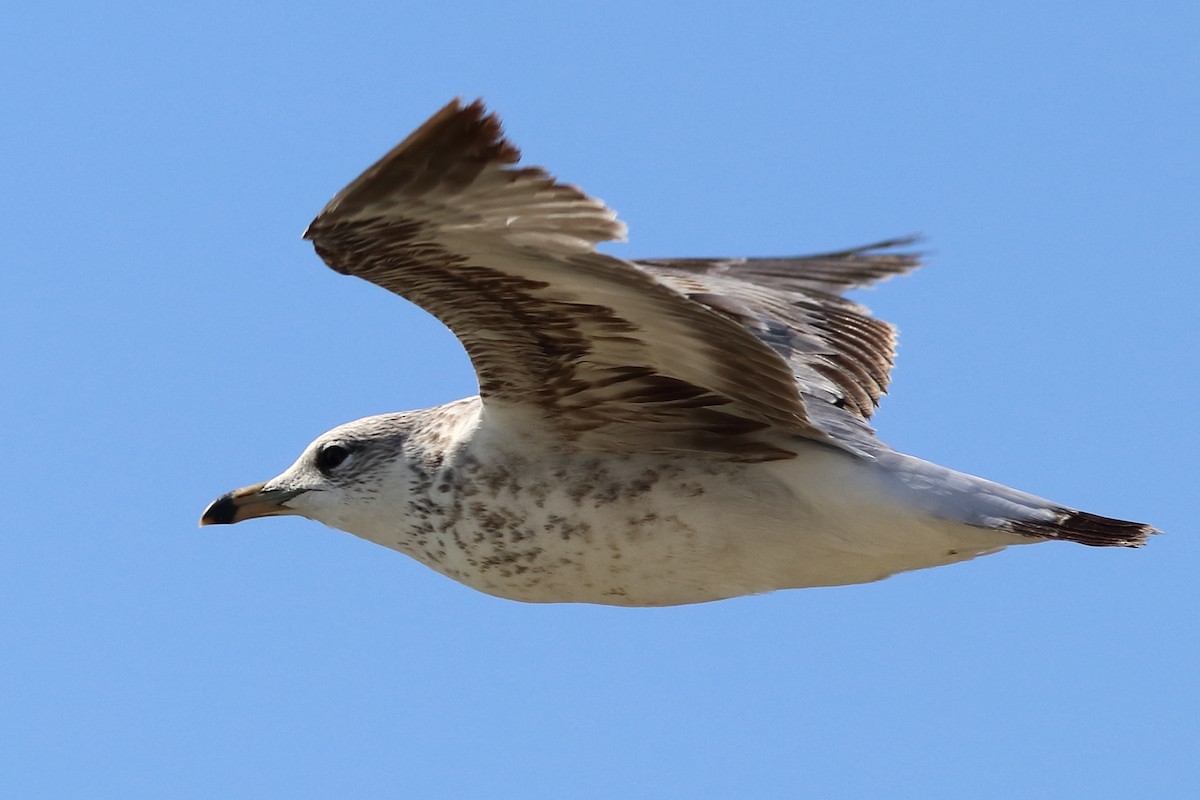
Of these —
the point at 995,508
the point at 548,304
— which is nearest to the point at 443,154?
the point at 548,304

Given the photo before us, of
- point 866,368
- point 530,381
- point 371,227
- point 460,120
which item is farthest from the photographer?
point 866,368

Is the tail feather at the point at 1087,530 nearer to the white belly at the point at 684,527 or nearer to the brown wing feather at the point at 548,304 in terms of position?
the white belly at the point at 684,527

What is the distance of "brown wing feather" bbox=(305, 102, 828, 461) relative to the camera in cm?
514

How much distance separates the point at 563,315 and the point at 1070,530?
6.26 feet

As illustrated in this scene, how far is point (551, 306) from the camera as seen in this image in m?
5.80

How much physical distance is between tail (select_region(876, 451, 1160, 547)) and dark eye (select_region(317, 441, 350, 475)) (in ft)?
7.60

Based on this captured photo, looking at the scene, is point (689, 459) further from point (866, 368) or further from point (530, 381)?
point (866, 368)

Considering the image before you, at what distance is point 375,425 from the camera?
7340mm

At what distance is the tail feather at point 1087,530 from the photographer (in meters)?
6.06

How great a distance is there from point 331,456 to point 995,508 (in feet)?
9.31

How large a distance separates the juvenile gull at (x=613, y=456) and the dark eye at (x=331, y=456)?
0.04 ft

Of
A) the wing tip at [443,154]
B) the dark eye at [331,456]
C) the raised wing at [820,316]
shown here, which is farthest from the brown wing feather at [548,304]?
the dark eye at [331,456]

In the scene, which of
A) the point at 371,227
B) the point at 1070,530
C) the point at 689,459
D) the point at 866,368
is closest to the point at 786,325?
the point at 866,368

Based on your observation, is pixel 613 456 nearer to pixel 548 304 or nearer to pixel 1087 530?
pixel 548 304
